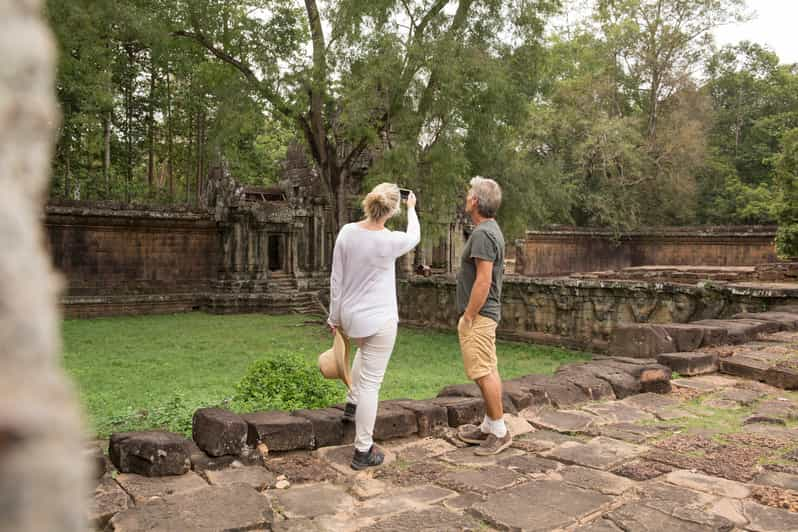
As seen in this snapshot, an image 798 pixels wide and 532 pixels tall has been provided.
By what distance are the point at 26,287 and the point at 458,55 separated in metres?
12.3

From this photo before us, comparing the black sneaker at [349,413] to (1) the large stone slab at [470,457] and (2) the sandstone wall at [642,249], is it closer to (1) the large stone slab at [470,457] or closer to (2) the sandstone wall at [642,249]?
(1) the large stone slab at [470,457]

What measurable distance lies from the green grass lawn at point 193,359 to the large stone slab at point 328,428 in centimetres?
124

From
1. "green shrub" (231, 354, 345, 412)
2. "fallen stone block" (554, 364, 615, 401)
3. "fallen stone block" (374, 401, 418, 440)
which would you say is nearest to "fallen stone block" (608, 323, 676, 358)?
"fallen stone block" (554, 364, 615, 401)

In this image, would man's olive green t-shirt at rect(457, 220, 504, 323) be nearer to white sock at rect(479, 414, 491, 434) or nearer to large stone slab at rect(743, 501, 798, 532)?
white sock at rect(479, 414, 491, 434)

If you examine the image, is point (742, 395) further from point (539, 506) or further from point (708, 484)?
point (539, 506)

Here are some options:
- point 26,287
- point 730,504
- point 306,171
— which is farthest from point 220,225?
point 26,287

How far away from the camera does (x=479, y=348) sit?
13.9 ft

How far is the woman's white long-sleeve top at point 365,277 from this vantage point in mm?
3777

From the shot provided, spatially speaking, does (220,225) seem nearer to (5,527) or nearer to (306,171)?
(306,171)

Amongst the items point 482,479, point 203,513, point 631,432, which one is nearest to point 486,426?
point 482,479

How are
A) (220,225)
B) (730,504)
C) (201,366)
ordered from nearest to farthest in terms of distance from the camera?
1. (730,504)
2. (201,366)
3. (220,225)

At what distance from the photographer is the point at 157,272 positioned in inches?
749

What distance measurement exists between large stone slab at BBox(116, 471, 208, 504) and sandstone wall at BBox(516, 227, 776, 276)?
2318cm

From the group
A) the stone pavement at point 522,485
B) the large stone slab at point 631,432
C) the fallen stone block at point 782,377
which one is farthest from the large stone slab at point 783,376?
the large stone slab at point 631,432
